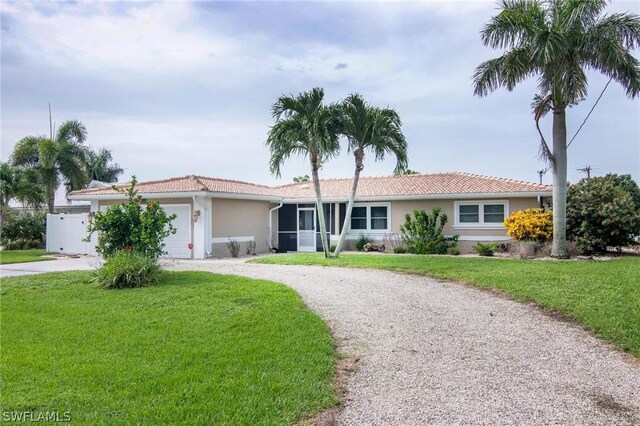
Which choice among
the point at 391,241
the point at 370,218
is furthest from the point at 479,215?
the point at 370,218

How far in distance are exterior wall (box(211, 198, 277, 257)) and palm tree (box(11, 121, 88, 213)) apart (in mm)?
12874

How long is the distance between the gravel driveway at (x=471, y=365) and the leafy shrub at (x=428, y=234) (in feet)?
32.2

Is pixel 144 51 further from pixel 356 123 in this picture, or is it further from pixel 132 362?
pixel 132 362

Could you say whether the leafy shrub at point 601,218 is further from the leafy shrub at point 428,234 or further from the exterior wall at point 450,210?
the leafy shrub at point 428,234

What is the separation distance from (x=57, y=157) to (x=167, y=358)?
25.6 m

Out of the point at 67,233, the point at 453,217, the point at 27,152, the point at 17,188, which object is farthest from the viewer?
the point at 27,152

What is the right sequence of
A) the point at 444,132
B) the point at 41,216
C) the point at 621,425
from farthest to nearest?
the point at 41,216 < the point at 444,132 < the point at 621,425

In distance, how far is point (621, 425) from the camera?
3.87 metres

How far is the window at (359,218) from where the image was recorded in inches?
891

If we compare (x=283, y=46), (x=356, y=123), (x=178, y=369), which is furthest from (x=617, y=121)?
(x=178, y=369)

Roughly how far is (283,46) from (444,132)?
1044 centimetres

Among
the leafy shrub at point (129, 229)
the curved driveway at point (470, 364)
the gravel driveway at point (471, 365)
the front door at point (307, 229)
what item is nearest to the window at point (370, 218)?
the front door at point (307, 229)

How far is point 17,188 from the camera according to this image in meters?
23.7

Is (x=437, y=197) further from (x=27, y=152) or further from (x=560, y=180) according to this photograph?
(x=27, y=152)
